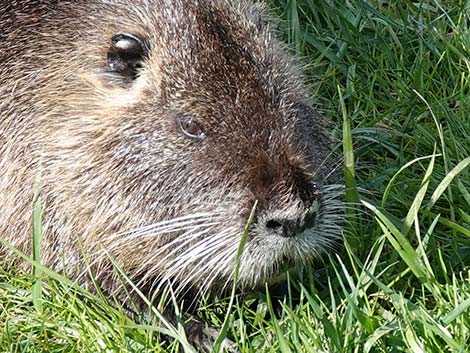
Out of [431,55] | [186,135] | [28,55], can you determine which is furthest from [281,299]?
[431,55]

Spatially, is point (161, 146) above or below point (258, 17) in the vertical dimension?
below

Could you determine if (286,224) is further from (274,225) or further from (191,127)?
(191,127)

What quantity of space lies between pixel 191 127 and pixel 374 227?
0.83 meters

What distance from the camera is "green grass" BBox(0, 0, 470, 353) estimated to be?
3396 millimetres

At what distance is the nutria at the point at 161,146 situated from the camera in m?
3.48

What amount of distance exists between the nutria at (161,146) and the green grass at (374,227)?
0.15 metres

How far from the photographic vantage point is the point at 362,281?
3562mm

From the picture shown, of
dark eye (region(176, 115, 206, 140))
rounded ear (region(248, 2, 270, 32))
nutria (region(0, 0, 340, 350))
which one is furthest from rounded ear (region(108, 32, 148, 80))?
rounded ear (region(248, 2, 270, 32))

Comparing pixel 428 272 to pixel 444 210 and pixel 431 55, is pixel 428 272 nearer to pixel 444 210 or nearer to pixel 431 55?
pixel 444 210

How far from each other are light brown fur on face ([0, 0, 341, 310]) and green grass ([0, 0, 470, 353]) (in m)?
0.15

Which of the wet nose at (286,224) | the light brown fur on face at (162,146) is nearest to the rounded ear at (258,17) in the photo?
the light brown fur on face at (162,146)

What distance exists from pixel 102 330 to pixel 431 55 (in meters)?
2.09

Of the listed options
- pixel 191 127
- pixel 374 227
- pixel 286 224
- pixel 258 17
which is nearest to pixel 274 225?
pixel 286 224

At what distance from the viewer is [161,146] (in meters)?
3.64
